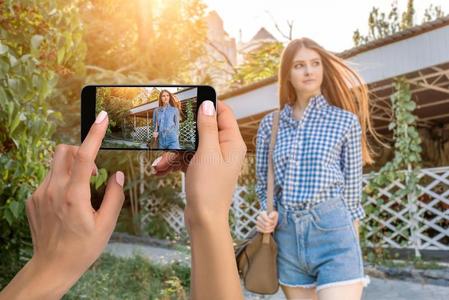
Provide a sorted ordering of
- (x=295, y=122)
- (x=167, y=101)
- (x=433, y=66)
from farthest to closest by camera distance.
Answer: (x=433, y=66)
(x=295, y=122)
(x=167, y=101)

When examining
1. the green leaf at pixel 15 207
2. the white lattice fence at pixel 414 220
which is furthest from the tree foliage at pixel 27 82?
the white lattice fence at pixel 414 220

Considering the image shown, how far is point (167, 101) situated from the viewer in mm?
897

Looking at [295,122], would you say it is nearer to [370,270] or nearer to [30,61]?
[30,61]

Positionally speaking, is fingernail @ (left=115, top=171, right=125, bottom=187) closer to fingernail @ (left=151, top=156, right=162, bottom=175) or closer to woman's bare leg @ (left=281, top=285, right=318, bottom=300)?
fingernail @ (left=151, top=156, right=162, bottom=175)

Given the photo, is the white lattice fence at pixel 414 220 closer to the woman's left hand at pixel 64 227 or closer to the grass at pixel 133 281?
the grass at pixel 133 281

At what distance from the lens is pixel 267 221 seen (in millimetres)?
2141

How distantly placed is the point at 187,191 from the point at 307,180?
57.8 inches

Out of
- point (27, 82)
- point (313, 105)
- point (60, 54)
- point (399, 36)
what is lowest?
point (313, 105)

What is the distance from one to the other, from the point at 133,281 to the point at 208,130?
16.2 feet

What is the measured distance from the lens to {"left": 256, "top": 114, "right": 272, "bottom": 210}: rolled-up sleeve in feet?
7.57

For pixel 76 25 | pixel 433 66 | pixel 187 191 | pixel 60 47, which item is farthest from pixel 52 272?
pixel 433 66

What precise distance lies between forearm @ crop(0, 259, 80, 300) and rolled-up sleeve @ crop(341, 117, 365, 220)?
62.9 inches

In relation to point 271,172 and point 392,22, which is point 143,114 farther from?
point 392,22

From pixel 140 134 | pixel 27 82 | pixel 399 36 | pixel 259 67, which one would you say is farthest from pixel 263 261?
pixel 259 67
